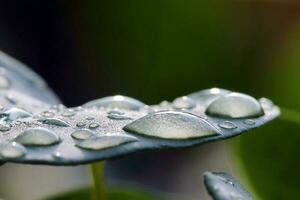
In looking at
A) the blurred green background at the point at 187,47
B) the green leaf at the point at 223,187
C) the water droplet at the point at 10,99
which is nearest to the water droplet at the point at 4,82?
the water droplet at the point at 10,99

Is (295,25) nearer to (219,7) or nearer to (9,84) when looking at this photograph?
(219,7)

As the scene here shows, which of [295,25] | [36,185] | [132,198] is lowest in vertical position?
[36,185]

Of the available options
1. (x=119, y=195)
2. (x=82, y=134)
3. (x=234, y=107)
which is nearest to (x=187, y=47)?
(x=119, y=195)

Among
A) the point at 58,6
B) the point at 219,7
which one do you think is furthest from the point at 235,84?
the point at 58,6

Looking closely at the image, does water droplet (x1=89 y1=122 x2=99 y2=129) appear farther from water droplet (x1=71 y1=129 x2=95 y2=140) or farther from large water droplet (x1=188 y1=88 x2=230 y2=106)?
large water droplet (x1=188 y1=88 x2=230 y2=106)

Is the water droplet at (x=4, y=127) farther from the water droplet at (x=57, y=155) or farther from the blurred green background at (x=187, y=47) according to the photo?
the blurred green background at (x=187, y=47)
